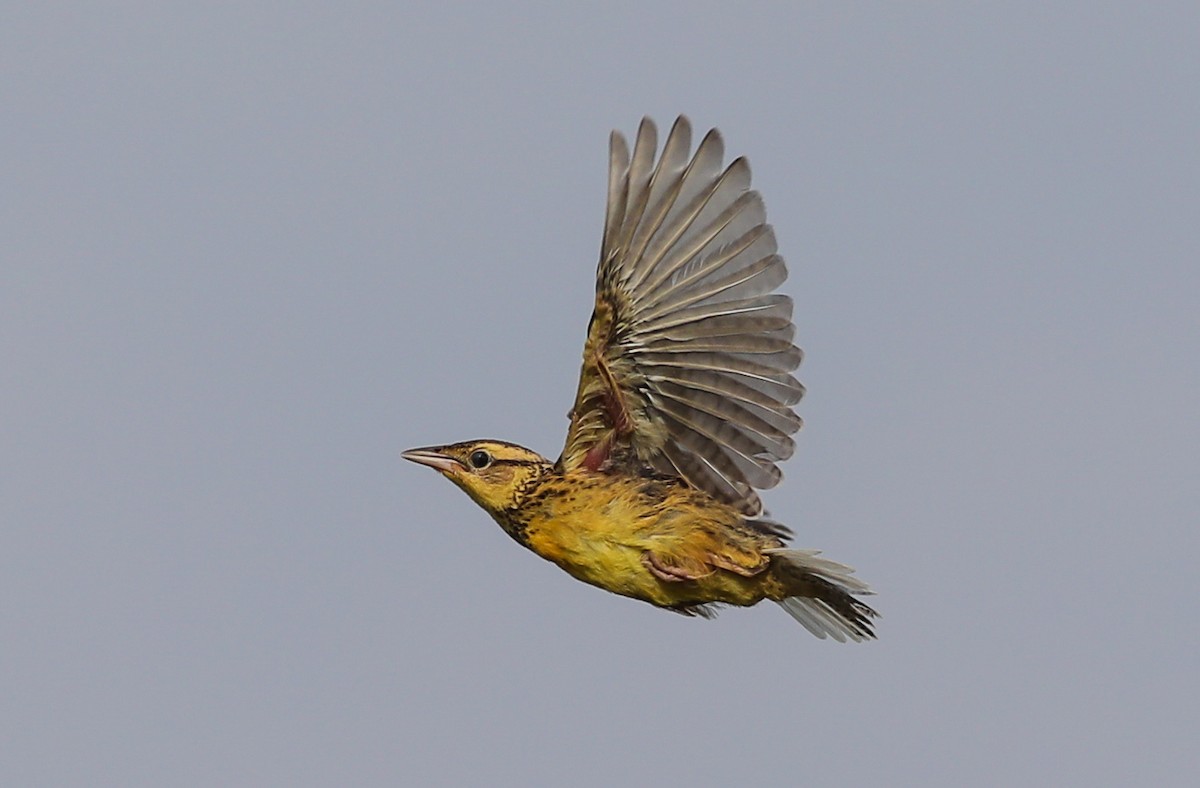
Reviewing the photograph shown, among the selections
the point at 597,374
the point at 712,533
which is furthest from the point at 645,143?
the point at 712,533

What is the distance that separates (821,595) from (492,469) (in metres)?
2.13

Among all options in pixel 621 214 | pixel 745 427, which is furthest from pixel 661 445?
pixel 621 214

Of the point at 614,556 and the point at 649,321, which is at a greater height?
the point at 649,321

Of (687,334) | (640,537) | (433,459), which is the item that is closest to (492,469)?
(433,459)

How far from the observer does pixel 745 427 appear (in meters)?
12.2

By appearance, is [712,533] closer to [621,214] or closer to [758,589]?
[758,589]

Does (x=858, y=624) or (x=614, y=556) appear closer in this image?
(x=614, y=556)

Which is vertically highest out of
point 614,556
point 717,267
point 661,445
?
point 717,267

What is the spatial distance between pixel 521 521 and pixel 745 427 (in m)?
1.43

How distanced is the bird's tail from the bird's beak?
2.09 meters

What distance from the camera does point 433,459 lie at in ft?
41.7

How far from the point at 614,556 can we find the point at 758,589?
1014 mm

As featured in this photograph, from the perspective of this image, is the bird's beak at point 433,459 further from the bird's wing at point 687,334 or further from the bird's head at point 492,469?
the bird's wing at point 687,334

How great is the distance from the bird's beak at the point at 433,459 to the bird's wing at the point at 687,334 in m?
0.89
